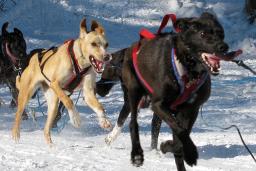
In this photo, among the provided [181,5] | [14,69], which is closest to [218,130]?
[14,69]

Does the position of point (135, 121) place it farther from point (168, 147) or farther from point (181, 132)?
point (181, 132)

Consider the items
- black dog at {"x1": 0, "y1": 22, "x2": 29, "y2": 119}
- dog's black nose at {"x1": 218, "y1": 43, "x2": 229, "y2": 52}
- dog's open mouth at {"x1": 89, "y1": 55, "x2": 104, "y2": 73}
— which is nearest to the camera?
dog's black nose at {"x1": 218, "y1": 43, "x2": 229, "y2": 52}

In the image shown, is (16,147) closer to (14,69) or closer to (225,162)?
(225,162)

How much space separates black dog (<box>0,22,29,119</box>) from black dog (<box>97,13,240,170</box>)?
3.82 m

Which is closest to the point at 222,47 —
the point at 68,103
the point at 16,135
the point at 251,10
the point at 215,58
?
the point at 215,58

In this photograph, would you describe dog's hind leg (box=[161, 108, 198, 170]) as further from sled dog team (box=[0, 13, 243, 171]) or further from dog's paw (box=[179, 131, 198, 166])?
dog's paw (box=[179, 131, 198, 166])

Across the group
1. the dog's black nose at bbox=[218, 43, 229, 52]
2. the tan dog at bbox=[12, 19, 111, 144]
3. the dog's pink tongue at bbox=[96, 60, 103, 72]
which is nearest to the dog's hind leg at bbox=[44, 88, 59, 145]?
the tan dog at bbox=[12, 19, 111, 144]

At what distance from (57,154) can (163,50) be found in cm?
157

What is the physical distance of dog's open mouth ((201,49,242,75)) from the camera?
431cm

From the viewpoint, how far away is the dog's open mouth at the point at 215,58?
4309 millimetres

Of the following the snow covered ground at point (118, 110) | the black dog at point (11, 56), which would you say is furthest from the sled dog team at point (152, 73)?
the black dog at point (11, 56)

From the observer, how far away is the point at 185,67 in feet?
15.3

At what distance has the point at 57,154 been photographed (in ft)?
19.1

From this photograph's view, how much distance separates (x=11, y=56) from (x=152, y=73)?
4.22m
